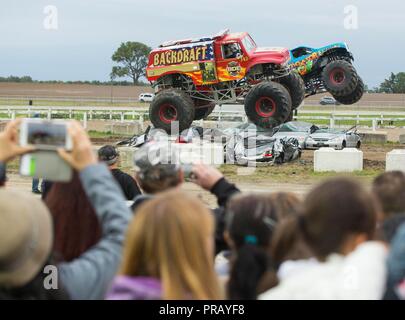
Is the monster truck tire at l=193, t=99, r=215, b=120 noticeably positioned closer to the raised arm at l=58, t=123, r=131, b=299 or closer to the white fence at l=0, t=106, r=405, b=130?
the white fence at l=0, t=106, r=405, b=130

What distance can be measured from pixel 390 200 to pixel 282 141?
629 inches

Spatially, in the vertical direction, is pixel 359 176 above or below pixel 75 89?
below

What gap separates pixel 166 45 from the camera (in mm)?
21391

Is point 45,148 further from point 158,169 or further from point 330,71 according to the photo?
point 330,71

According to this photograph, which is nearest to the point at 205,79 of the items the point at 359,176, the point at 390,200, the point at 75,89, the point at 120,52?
the point at 359,176

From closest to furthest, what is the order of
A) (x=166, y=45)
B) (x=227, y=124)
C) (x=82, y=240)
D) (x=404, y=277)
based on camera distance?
(x=404, y=277) < (x=82, y=240) < (x=166, y=45) < (x=227, y=124)

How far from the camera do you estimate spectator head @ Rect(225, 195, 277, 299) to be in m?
3.15

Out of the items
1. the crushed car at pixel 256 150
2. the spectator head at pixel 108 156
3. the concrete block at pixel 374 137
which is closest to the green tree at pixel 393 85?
the concrete block at pixel 374 137

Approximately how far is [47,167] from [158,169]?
4.29 ft

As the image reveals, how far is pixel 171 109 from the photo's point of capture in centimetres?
2098

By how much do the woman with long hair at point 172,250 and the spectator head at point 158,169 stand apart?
1.50 metres

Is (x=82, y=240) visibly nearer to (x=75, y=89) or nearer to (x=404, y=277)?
(x=404, y=277)

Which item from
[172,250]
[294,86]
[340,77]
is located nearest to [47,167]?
[172,250]

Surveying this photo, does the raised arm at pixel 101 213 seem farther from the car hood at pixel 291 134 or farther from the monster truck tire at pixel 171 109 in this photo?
the car hood at pixel 291 134
